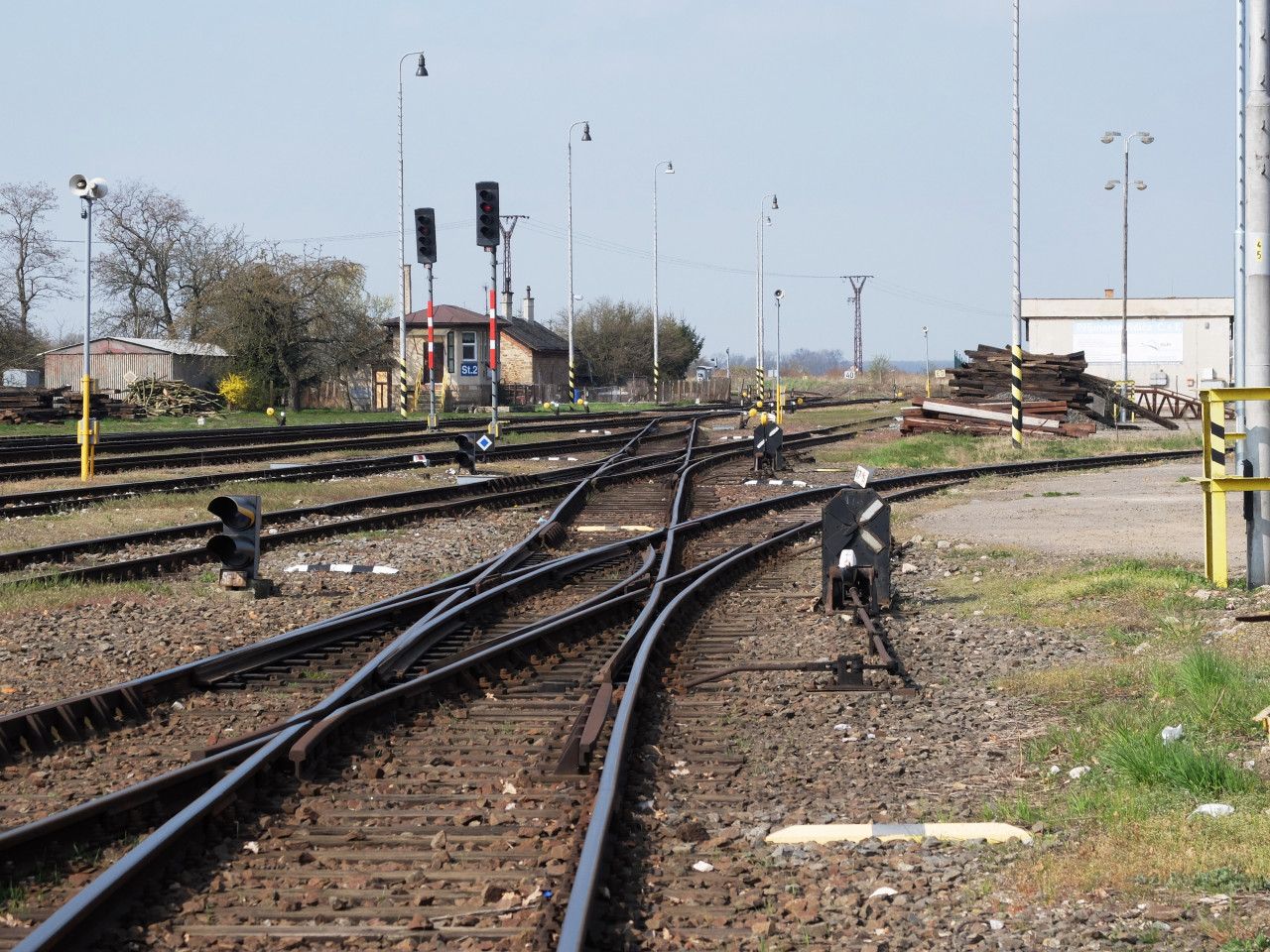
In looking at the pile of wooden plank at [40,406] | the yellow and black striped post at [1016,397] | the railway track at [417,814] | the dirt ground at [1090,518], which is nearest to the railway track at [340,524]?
the dirt ground at [1090,518]

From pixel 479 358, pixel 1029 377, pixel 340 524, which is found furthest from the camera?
pixel 479 358

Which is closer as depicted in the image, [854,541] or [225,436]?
[854,541]

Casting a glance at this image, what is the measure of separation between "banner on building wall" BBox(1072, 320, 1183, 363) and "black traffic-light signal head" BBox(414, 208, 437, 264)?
51.5 m

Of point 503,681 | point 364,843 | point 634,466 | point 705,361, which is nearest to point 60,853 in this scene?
point 364,843

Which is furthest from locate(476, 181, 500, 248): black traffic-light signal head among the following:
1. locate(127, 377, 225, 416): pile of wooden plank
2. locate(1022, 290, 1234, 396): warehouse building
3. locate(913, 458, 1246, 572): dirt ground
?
locate(1022, 290, 1234, 396): warehouse building

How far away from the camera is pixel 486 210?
29797 millimetres

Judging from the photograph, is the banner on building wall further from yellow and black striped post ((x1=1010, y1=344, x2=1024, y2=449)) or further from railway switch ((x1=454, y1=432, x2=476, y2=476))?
railway switch ((x1=454, y1=432, x2=476, y2=476))

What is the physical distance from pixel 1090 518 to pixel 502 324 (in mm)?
53320

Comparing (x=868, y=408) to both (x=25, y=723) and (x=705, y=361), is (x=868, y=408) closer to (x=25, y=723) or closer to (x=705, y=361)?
(x=705, y=361)

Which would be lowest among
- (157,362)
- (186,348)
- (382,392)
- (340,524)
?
(340,524)

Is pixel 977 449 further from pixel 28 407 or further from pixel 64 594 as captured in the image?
pixel 28 407

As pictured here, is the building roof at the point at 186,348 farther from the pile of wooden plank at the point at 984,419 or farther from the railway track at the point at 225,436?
the pile of wooden plank at the point at 984,419

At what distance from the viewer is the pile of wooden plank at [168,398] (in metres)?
50.8

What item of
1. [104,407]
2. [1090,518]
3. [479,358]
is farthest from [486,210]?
[479,358]
